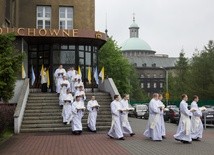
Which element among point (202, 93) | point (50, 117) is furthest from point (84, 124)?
point (202, 93)

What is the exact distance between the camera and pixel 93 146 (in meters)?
17.2

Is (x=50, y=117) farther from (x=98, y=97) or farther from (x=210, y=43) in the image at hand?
(x=210, y=43)

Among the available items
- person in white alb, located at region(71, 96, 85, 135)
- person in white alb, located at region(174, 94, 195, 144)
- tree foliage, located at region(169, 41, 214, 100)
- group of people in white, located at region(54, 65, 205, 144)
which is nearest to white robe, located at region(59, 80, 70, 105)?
group of people in white, located at region(54, 65, 205, 144)

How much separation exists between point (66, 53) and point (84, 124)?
9.80m

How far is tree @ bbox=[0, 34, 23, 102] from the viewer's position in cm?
1619

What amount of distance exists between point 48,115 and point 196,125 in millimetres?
8995

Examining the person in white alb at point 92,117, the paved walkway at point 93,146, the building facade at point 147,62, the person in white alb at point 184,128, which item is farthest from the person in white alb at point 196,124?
the building facade at point 147,62

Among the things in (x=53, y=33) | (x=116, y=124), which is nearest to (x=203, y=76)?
(x=53, y=33)

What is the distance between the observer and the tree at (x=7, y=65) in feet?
53.1

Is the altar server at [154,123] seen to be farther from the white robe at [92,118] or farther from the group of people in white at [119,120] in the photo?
the white robe at [92,118]

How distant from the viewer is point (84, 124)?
24.9 m

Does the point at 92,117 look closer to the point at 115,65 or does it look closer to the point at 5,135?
the point at 5,135

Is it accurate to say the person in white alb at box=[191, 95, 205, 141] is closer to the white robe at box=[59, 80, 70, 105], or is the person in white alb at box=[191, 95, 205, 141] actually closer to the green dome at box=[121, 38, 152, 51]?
the white robe at box=[59, 80, 70, 105]

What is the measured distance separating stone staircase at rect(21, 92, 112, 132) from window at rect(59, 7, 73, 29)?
9.44 meters
